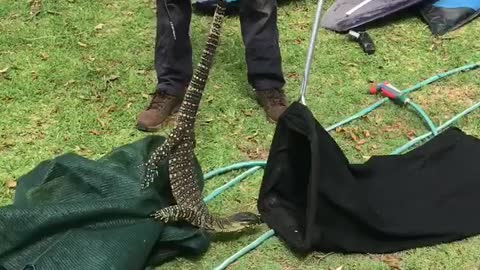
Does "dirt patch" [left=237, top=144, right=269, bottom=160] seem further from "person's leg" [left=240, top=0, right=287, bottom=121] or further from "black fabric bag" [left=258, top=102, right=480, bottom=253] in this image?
"black fabric bag" [left=258, top=102, right=480, bottom=253]

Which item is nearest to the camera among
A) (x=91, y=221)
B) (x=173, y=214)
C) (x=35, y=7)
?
(x=91, y=221)

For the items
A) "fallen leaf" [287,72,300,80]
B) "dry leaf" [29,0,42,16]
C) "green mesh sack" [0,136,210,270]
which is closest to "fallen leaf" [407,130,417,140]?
"fallen leaf" [287,72,300,80]

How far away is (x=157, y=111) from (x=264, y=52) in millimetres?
548

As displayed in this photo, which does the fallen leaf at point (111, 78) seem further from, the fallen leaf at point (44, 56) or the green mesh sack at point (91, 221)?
the green mesh sack at point (91, 221)

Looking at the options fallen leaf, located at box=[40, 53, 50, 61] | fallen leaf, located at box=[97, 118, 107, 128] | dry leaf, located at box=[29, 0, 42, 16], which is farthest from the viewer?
dry leaf, located at box=[29, 0, 42, 16]

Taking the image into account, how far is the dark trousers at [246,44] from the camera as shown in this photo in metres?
3.17

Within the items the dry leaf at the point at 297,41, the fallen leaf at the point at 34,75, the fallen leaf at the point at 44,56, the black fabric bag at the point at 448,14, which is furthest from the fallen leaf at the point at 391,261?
the fallen leaf at the point at 44,56

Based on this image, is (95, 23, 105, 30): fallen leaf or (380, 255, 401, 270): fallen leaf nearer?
(380, 255, 401, 270): fallen leaf

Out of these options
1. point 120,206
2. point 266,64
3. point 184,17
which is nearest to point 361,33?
point 266,64

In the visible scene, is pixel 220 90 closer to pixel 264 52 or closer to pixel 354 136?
pixel 264 52

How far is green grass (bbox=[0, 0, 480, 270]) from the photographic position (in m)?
2.79

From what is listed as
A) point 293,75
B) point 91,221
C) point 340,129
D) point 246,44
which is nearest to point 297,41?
point 293,75

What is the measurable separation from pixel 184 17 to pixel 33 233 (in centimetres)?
134

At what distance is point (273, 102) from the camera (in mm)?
3295
